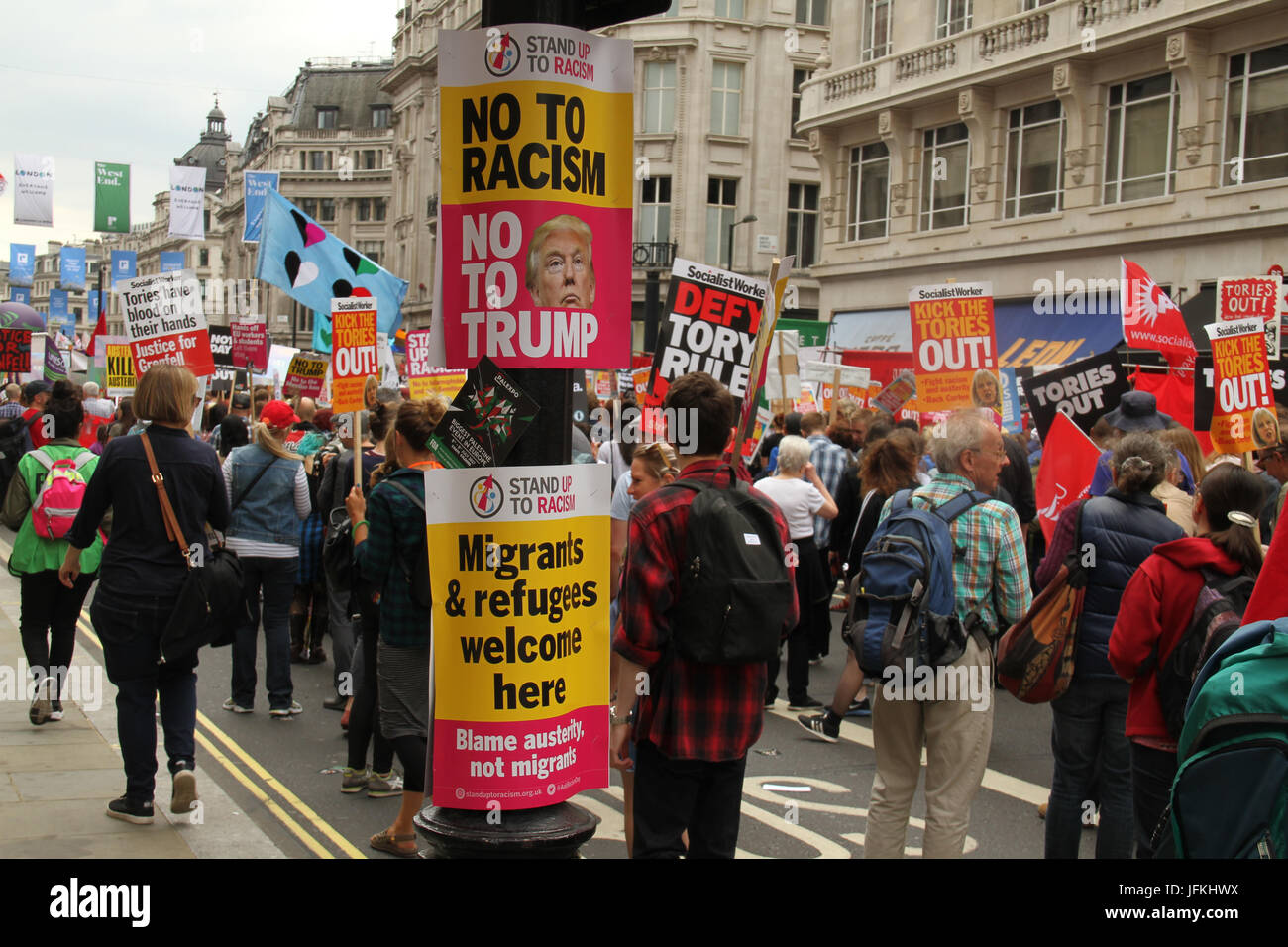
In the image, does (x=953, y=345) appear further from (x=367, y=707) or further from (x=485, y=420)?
(x=485, y=420)

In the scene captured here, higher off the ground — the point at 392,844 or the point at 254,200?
the point at 254,200

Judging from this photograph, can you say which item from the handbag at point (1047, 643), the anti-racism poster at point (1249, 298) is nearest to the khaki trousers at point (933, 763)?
the handbag at point (1047, 643)

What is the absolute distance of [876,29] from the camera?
96.2 feet

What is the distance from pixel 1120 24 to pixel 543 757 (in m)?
22.0

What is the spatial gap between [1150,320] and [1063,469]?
5.53m

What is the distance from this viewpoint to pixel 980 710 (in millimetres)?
4875

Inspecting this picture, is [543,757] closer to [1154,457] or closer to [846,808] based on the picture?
[1154,457]

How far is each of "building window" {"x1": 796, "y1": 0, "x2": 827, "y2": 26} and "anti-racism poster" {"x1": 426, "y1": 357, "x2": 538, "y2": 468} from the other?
45710 mm

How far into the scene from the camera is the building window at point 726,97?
4547 centimetres

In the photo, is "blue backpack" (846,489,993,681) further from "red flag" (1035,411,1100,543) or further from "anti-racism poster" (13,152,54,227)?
"anti-racism poster" (13,152,54,227)

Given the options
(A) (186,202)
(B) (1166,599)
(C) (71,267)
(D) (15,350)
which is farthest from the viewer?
(C) (71,267)

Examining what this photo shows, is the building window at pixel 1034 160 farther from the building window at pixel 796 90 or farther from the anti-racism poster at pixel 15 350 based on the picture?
the building window at pixel 796 90

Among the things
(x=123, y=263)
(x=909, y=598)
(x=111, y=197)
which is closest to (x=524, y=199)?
(x=909, y=598)
